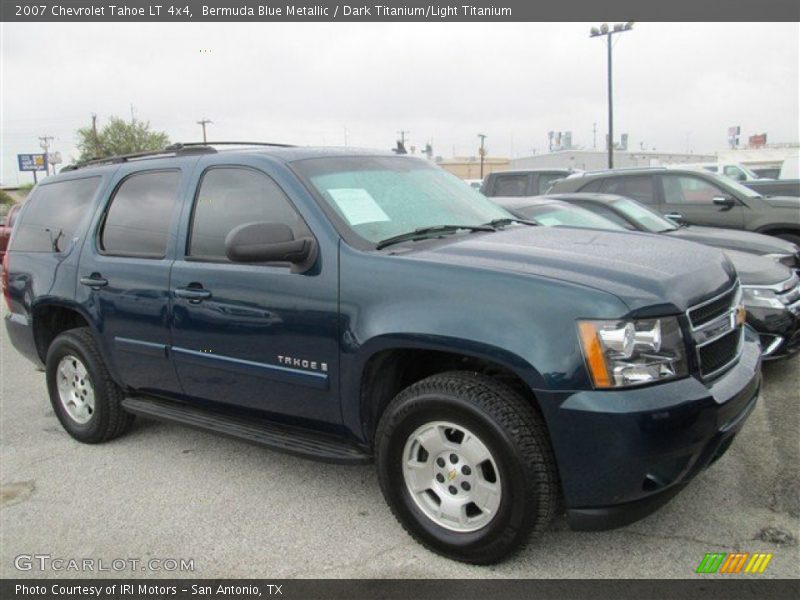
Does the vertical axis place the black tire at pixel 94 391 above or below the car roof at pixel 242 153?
below

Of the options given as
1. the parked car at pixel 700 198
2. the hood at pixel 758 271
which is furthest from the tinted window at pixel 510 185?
the hood at pixel 758 271

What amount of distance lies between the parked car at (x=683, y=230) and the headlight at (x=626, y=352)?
3.81 metres

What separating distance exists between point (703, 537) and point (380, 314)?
1779 millimetres

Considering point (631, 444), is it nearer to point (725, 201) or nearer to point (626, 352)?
point (626, 352)

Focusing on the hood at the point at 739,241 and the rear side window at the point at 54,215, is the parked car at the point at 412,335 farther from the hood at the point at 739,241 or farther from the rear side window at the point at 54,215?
the hood at the point at 739,241

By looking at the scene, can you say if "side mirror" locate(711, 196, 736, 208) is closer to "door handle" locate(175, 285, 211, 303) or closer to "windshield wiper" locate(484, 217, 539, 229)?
"windshield wiper" locate(484, 217, 539, 229)

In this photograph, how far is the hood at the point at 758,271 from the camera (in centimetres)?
480

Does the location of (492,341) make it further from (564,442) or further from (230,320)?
(230,320)

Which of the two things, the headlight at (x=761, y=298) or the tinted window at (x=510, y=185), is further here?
the tinted window at (x=510, y=185)

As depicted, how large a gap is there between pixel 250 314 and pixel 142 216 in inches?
50.5

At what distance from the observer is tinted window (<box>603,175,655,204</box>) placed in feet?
29.4

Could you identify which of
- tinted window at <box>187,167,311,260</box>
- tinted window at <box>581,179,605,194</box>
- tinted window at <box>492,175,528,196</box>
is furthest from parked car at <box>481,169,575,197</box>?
tinted window at <box>187,167,311,260</box>

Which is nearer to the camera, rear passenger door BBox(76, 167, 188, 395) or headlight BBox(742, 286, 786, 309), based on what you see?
rear passenger door BBox(76, 167, 188, 395)

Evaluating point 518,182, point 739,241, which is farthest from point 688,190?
point 518,182
